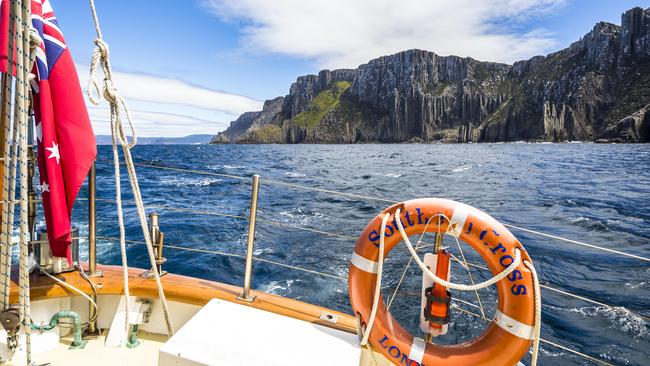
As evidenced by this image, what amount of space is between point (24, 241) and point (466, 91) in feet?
468

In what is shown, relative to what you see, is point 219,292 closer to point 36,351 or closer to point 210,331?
point 210,331

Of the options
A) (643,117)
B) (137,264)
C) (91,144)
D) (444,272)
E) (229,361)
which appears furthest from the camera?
(643,117)

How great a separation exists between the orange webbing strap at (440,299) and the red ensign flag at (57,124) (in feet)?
6.70

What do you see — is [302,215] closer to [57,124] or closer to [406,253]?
[406,253]

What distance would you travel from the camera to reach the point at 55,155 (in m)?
1.86

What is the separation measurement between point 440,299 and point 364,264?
0.44 m

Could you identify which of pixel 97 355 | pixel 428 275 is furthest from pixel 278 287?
pixel 428 275

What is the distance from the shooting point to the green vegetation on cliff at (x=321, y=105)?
14938 centimetres

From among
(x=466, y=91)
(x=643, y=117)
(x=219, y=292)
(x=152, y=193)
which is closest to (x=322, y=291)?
(x=219, y=292)

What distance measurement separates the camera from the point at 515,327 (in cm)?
173

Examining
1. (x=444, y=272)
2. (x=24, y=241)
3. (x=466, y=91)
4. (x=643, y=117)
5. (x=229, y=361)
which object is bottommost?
(x=229, y=361)

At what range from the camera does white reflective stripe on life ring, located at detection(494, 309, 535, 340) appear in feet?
5.61

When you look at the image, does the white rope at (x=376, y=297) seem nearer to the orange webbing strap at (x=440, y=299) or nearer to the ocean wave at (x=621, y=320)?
the orange webbing strap at (x=440, y=299)

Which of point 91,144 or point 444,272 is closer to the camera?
point 444,272
